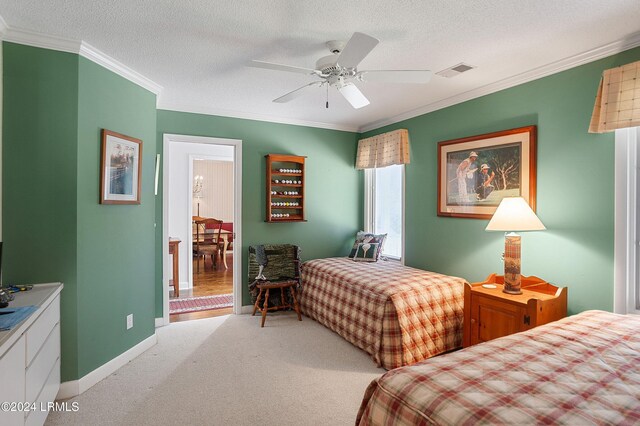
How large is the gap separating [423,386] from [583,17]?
7.57ft

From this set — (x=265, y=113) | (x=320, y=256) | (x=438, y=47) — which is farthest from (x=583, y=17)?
(x=320, y=256)

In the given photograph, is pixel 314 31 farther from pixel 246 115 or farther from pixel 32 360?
pixel 32 360

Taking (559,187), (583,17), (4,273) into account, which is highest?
(583,17)

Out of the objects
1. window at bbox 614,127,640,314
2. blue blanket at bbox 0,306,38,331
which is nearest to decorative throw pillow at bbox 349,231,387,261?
window at bbox 614,127,640,314

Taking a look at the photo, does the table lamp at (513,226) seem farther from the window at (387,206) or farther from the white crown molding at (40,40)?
the white crown molding at (40,40)

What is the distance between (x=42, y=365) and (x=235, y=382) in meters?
1.25

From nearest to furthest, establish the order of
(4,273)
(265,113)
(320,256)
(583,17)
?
1. (583,17)
2. (4,273)
3. (265,113)
4. (320,256)

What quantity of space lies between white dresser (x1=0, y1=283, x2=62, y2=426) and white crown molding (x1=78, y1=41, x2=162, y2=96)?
166 cm

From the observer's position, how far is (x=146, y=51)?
8.60 feet

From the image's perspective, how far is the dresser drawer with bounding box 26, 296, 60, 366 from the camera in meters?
1.74

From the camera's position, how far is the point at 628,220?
2389mm

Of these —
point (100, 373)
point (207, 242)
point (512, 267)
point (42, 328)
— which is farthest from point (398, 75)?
point (207, 242)

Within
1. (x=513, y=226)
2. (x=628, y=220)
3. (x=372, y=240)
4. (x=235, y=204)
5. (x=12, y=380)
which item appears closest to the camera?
(x=12, y=380)

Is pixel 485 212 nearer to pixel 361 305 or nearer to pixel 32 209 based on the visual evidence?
pixel 361 305
